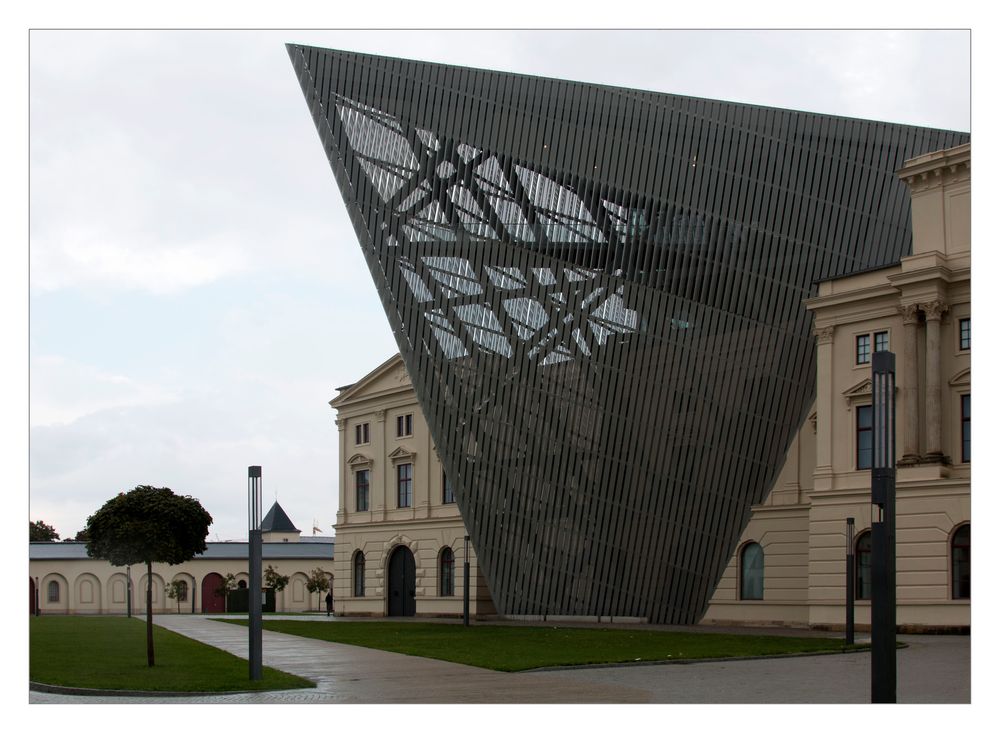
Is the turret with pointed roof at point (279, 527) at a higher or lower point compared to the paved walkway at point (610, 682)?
lower

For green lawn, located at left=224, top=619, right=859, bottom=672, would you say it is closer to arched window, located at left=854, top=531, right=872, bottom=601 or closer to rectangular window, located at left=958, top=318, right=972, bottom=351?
arched window, located at left=854, top=531, right=872, bottom=601

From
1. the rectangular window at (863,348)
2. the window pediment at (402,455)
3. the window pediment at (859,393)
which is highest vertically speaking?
the rectangular window at (863,348)

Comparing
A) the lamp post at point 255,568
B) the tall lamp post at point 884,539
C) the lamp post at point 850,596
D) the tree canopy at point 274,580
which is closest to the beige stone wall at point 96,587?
the tree canopy at point 274,580

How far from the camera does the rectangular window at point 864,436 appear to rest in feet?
119

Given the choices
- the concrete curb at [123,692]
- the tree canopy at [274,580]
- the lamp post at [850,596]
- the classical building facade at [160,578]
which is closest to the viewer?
the concrete curb at [123,692]

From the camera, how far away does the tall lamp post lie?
1291 cm

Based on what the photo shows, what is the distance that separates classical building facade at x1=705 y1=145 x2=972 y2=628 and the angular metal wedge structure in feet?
5.48

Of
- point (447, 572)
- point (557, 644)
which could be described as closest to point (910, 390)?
point (557, 644)

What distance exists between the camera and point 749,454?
39.5 meters

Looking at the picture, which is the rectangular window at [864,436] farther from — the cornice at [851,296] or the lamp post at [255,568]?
the lamp post at [255,568]

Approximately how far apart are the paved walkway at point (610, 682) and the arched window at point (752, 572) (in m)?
15.1

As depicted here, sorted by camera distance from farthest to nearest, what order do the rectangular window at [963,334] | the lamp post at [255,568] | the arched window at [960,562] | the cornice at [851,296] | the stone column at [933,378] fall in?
the cornice at [851,296] → the rectangular window at [963,334] → the stone column at [933,378] → the arched window at [960,562] → the lamp post at [255,568]

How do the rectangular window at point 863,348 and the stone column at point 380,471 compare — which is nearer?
the rectangular window at point 863,348

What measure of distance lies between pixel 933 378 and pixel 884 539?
72.8ft
